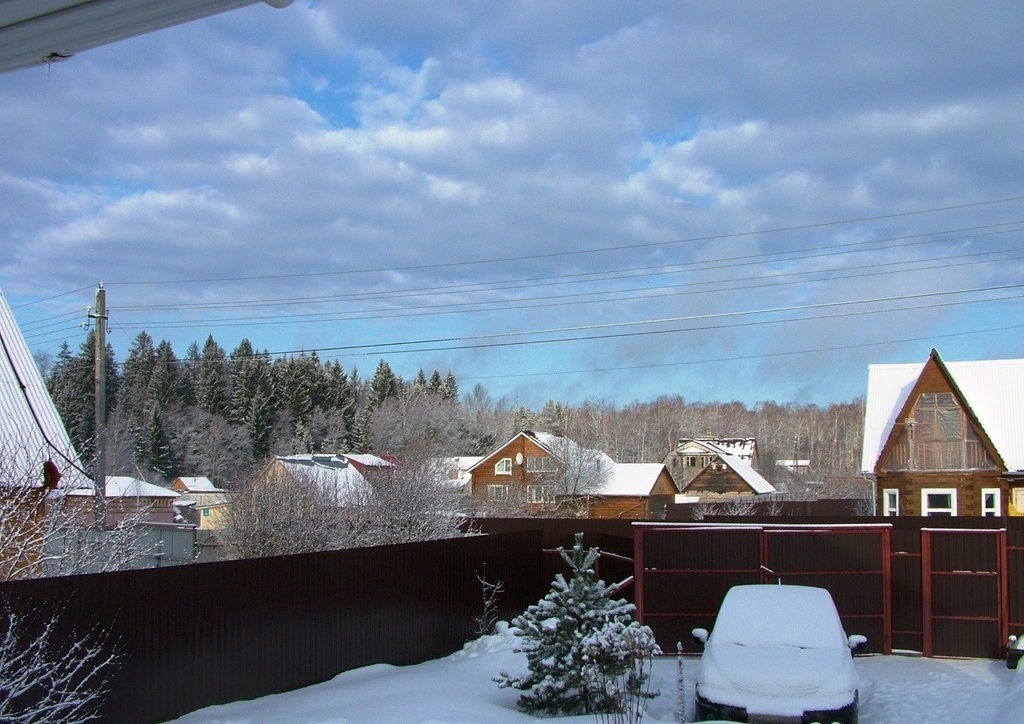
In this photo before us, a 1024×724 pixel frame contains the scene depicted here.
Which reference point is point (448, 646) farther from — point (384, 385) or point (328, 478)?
point (384, 385)

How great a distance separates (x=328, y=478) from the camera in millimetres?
24188

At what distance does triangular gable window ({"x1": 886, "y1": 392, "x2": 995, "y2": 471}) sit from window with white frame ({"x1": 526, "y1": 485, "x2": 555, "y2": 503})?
2540cm

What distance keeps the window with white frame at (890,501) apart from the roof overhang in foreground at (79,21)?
108 ft

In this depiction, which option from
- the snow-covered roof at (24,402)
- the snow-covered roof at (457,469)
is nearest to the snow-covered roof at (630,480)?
the snow-covered roof at (457,469)

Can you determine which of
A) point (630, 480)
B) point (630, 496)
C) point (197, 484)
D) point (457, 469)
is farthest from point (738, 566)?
point (197, 484)

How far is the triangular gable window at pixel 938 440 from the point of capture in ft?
100

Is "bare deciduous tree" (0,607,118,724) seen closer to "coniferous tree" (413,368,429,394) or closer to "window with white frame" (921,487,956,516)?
"window with white frame" (921,487,956,516)

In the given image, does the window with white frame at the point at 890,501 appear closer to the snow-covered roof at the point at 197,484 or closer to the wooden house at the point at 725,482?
the wooden house at the point at 725,482

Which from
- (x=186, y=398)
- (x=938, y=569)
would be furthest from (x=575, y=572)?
(x=186, y=398)

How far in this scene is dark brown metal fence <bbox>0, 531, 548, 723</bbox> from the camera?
8.64 metres

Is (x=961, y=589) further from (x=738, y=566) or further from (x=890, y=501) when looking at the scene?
(x=890, y=501)

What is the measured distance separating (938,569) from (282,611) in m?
10.6

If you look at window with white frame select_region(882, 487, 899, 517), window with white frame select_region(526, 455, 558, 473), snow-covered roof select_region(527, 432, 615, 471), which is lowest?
window with white frame select_region(882, 487, 899, 517)

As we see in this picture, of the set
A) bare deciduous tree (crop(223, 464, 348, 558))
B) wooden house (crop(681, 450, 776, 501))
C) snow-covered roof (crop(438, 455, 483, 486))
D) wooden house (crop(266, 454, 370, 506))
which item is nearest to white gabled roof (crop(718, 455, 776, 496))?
wooden house (crop(681, 450, 776, 501))
